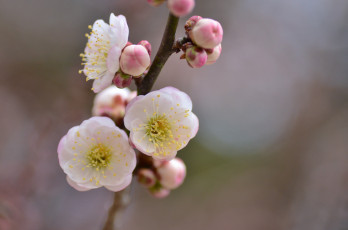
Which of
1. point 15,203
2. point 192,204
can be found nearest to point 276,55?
point 192,204

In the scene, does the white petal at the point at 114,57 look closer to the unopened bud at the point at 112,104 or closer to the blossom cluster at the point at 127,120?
the blossom cluster at the point at 127,120

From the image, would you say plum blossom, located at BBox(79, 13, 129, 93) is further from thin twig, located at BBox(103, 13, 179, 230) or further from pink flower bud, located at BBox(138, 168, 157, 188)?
pink flower bud, located at BBox(138, 168, 157, 188)

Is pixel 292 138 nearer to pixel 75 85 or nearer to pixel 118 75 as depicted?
pixel 75 85

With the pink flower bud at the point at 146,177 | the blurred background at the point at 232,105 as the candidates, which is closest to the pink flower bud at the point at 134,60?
the pink flower bud at the point at 146,177

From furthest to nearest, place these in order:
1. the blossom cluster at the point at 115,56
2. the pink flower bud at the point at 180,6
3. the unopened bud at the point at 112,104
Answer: the unopened bud at the point at 112,104 → the blossom cluster at the point at 115,56 → the pink flower bud at the point at 180,6

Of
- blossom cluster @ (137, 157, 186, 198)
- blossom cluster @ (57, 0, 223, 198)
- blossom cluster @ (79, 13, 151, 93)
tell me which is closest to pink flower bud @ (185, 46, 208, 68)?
blossom cluster @ (57, 0, 223, 198)

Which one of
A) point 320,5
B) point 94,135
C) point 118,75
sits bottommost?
point 94,135
